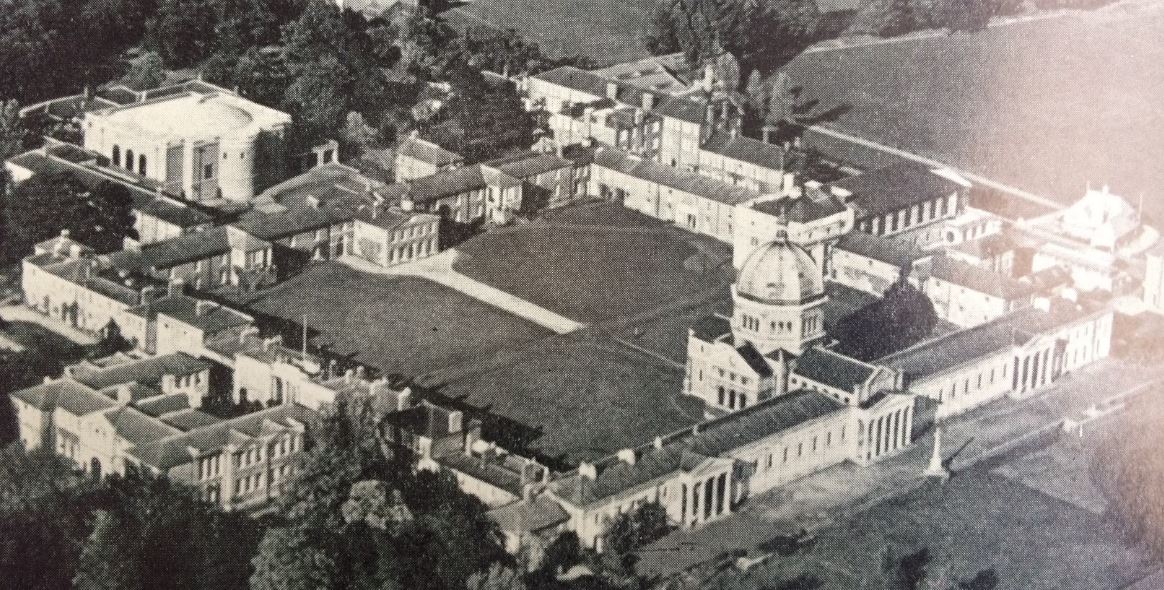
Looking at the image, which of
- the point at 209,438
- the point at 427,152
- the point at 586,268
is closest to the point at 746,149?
the point at 586,268

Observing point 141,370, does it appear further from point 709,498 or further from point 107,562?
point 709,498

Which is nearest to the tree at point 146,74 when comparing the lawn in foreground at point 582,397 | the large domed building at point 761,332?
the lawn in foreground at point 582,397

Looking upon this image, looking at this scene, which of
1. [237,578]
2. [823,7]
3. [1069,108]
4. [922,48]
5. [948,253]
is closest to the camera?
[237,578]

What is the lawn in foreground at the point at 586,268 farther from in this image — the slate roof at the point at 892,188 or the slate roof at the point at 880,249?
the slate roof at the point at 892,188

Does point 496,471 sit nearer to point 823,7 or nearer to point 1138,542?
point 1138,542

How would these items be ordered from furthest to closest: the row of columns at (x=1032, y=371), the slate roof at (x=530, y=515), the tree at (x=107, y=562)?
the row of columns at (x=1032, y=371), the slate roof at (x=530, y=515), the tree at (x=107, y=562)

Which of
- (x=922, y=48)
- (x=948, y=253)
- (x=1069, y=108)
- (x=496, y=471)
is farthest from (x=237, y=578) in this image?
(x=922, y=48)
